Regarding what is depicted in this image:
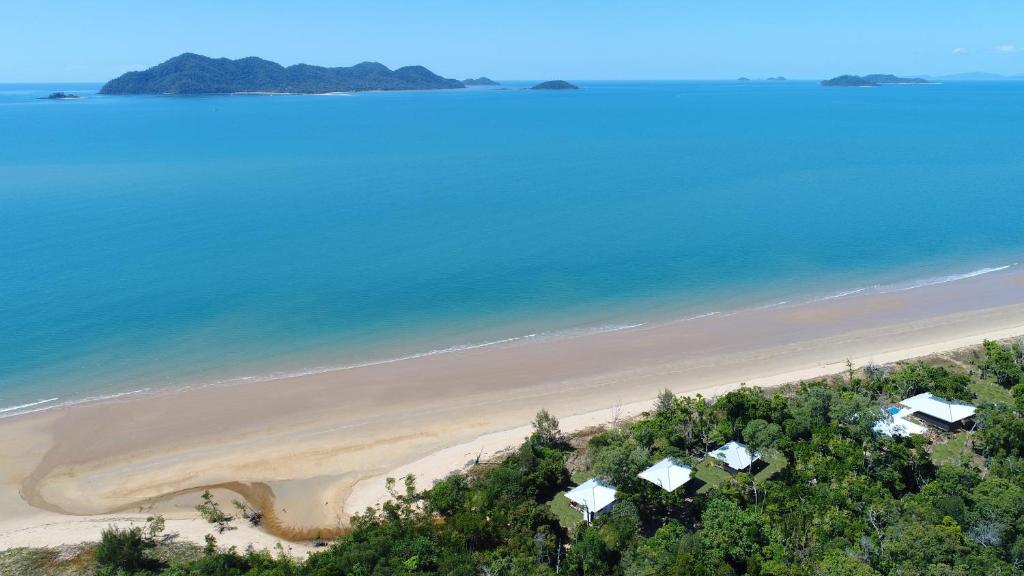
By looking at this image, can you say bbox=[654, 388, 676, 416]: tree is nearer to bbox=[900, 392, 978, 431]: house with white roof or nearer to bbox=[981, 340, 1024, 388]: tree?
bbox=[900, 392, 978, 431]: house with white roof

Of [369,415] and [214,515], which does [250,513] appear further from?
[369,415]

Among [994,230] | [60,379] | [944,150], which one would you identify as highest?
[944,150]

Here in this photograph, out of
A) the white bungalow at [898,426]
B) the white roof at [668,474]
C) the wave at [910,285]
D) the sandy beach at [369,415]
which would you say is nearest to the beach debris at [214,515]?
the sandy beach at [369,415]

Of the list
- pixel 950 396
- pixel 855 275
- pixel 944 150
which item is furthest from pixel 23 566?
pixel 944 150

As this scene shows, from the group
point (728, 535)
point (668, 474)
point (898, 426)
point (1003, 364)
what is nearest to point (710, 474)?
point (668, 474)

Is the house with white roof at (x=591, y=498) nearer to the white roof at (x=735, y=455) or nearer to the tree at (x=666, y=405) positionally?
the white roof at (x=735, y=455)

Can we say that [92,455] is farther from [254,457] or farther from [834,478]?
[834,478]

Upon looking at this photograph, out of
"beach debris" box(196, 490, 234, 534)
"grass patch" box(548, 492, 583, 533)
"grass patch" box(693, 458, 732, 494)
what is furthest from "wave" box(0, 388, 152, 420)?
"grass patch" box(693, 458, 732, 494)
